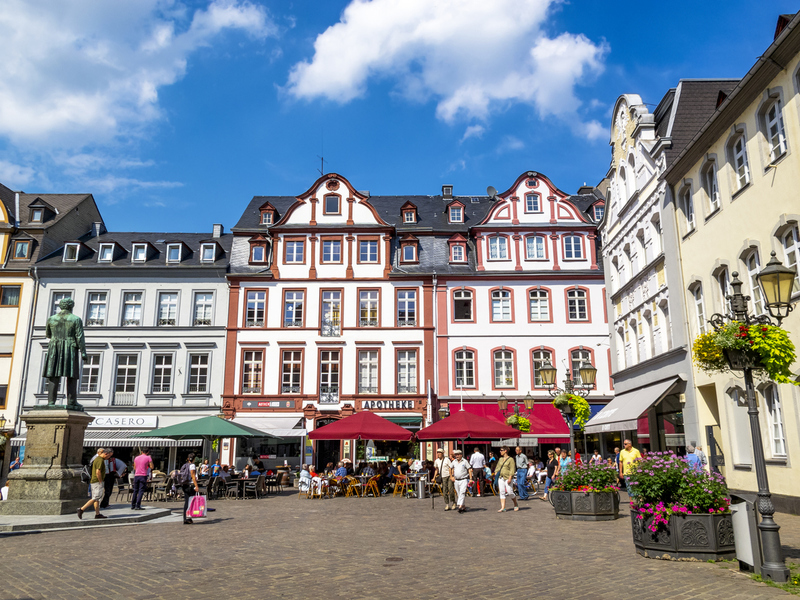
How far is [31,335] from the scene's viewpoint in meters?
35.7

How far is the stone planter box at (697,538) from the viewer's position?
9016 millimetres

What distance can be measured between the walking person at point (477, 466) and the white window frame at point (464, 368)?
1091cm

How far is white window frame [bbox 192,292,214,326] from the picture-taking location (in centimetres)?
3588

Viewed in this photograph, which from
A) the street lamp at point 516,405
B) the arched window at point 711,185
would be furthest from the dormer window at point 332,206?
the arched window at point 711,185

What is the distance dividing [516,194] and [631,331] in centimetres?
1326

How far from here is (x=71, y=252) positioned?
37.3 m

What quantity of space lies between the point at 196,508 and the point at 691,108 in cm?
1976

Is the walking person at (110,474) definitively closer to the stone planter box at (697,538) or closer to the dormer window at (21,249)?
the stone planter box at (697,538)

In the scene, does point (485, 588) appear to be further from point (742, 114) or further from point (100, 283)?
point (100, 283)

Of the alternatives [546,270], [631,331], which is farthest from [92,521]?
[546,270]

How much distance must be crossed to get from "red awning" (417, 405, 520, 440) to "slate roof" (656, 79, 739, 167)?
10346 mm

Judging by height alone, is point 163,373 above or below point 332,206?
below

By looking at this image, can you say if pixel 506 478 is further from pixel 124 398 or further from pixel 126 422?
pixel 124 398

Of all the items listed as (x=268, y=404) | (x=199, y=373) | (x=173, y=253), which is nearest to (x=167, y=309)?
(x=173, y=253)
